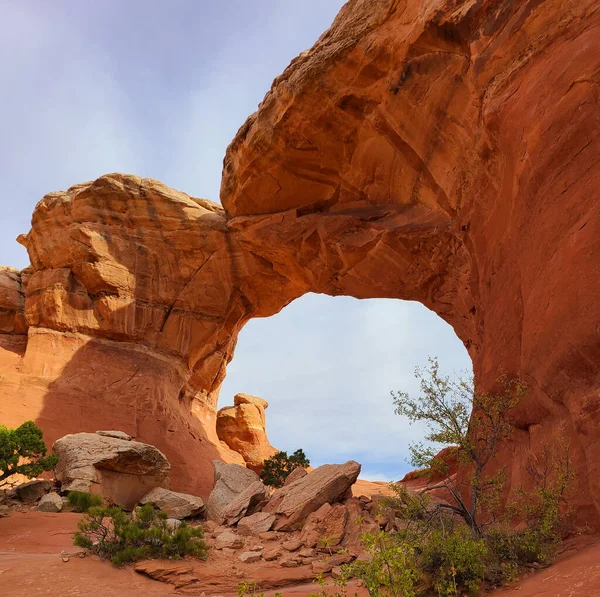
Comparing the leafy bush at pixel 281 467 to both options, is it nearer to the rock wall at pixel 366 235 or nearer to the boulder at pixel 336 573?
the rock wall at pixel 366 235

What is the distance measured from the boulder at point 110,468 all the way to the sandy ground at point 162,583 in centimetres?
556

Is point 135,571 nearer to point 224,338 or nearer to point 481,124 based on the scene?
point 481,124

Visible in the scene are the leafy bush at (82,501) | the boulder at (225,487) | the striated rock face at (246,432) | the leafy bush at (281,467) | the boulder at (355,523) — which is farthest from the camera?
the striated rock face at (246,432)

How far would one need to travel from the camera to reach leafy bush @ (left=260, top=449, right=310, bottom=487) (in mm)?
29719

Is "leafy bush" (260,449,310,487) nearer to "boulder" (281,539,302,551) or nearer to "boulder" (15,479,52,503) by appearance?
"boulder" (15,479,52,503)

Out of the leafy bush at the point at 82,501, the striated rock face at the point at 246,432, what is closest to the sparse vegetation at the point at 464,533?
the leafy bush at the point at 82,501

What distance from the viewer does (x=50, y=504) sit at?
16750 mm

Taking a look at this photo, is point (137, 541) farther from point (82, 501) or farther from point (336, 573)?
point (82, 501)

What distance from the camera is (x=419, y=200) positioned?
20.3 m

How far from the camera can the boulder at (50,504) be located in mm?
16672

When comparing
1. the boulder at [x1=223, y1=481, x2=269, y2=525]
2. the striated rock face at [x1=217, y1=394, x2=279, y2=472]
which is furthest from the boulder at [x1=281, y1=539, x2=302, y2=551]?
the striated rock face at [x1=217, y1=394, x2=279, y2=472]

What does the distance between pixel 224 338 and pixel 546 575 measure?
93.9 feet

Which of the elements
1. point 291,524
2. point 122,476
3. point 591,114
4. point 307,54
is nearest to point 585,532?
point 291,524

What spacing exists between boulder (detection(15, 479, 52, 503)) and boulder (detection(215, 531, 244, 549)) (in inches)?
363
